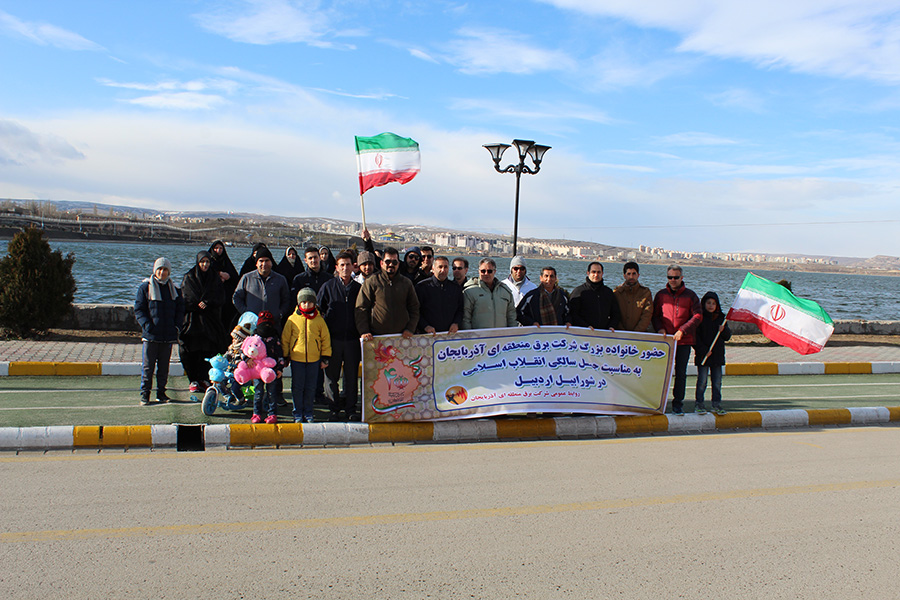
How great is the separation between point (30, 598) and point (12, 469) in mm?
2498

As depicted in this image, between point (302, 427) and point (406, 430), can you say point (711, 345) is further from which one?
point (302, 427)

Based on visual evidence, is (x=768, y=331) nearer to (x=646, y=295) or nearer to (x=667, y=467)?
(x=646, y=295)

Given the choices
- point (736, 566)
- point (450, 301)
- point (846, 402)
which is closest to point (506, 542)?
point (736, 566)

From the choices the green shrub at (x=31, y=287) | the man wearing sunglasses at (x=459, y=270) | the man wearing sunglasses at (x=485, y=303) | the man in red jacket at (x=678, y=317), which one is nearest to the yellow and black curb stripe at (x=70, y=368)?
the green shrub at (x=31, y=287)

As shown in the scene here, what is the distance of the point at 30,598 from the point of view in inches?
133

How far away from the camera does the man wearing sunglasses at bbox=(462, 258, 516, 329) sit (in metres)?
7.63

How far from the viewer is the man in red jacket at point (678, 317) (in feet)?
26.9

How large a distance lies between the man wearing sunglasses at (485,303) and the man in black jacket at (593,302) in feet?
3.37

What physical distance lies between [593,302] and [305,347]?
141 inches

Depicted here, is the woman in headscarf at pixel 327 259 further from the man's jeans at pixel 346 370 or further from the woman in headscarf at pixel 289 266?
the man's jeans at pixel 346 370

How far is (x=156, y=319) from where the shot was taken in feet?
25.6

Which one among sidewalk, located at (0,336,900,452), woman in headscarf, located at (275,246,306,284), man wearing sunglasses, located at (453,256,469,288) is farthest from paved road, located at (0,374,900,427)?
man wearing sunglasses, located at (453,256,469,288)

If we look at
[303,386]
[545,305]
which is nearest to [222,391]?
[303,386]

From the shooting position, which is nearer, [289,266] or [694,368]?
[289,266]
